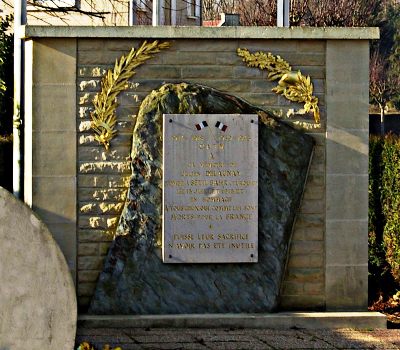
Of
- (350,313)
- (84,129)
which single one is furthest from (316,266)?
(84,129)

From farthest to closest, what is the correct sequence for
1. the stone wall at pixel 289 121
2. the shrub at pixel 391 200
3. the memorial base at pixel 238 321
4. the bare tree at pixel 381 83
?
the bare tree at pixel 381 83
the shrub at pixel 391 200
the stone wall at pixel 289 121
the memorial base at pixel 238 321

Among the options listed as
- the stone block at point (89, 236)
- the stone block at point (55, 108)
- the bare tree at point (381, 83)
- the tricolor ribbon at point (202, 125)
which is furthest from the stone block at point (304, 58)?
the bare tree at point (381, 83)

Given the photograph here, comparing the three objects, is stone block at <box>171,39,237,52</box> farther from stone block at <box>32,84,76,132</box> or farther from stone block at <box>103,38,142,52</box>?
stone block at <box>32,84,76,132</box>

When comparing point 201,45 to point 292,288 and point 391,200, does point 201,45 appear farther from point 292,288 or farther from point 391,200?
point 391,200

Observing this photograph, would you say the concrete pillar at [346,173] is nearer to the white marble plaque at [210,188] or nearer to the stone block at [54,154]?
the white marble plaque at [210,188]

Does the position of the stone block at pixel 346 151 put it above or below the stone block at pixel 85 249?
above

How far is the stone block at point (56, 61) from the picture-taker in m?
9.38

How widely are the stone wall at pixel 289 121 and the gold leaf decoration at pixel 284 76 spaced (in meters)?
0.06

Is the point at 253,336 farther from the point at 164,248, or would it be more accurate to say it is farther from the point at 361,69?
the point at 361,69

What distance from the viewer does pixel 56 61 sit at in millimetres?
9414

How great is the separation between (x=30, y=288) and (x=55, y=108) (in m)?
2.64

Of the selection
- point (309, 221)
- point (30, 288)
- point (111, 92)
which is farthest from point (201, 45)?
point (30, 288)

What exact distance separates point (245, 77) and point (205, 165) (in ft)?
2.95

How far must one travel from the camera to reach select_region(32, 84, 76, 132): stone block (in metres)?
9.38
